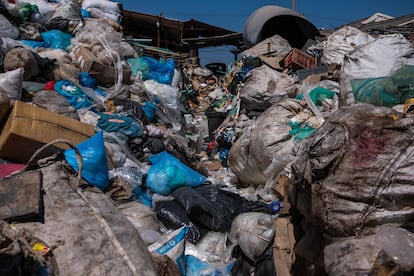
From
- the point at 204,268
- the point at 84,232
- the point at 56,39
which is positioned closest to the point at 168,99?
the point at 56,39

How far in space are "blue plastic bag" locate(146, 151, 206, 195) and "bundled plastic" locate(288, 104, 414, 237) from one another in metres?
1.67

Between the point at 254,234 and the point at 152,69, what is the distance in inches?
184

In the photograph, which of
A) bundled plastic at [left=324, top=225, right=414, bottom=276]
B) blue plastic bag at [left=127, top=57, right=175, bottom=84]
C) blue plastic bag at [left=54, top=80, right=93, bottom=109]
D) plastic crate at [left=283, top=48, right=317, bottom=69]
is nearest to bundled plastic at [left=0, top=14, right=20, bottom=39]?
blue plastic bag at [left=54, top=80, right=93, bottom=109]

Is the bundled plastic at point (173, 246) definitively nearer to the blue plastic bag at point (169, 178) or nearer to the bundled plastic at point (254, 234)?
the bundled plastic at point (254, 234)

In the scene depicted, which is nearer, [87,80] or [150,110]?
[87,80]

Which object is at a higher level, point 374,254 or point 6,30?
point 6,30

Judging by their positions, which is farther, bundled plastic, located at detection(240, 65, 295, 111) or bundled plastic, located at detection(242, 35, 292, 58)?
bundled plastic, located at detection(242, 35, 292, 58)

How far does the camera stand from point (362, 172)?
Answer: 1.42 meters

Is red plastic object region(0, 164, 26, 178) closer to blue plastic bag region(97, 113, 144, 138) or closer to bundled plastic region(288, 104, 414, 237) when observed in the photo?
blue plastic bag region(97, 113, 144, 138)

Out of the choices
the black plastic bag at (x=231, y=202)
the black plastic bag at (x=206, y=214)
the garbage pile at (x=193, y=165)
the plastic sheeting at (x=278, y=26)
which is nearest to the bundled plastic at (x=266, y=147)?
the garbage pile at (x=193, y=165)

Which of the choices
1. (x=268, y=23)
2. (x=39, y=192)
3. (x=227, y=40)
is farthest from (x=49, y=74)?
(x=227, y=40)

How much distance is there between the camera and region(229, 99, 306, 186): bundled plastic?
10.5ft

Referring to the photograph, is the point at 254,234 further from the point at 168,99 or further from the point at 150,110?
the point at 168,99

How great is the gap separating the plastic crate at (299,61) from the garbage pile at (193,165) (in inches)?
0.9
